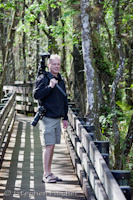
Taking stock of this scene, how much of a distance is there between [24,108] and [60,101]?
11475 mm

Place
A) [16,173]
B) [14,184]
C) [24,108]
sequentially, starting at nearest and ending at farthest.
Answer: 1. [14,184]
2. [16,173]
3. [24,108]

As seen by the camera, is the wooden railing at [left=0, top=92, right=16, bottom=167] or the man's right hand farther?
the wooden railing at [left=0, top=92, right=16, bottom=167]

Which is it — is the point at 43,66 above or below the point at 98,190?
above

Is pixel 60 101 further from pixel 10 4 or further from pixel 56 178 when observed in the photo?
pixel 10 4

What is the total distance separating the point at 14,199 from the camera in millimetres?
5344

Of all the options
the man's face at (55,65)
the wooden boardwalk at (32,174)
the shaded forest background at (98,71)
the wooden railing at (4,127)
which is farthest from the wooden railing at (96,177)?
the shaded forest background at (98,71)

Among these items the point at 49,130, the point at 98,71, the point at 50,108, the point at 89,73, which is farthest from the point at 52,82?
the point at 98,71

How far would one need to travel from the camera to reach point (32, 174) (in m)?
6.86

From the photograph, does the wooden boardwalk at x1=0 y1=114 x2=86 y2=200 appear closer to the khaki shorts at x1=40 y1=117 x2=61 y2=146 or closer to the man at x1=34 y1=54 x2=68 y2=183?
the man at x1=34 y1=54 x2=68 y2=183

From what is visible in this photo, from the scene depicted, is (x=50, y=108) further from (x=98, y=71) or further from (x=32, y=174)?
(x=98, y=71)

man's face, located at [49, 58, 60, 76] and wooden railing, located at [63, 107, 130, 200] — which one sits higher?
man's face, located at [49, 58, 60, 76]

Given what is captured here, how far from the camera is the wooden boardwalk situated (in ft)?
18.4

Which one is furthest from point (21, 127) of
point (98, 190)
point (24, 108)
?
point (98, 190)

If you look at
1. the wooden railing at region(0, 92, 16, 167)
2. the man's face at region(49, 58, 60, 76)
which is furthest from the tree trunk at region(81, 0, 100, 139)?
the man's face at region(49, 58, 60, 76)
